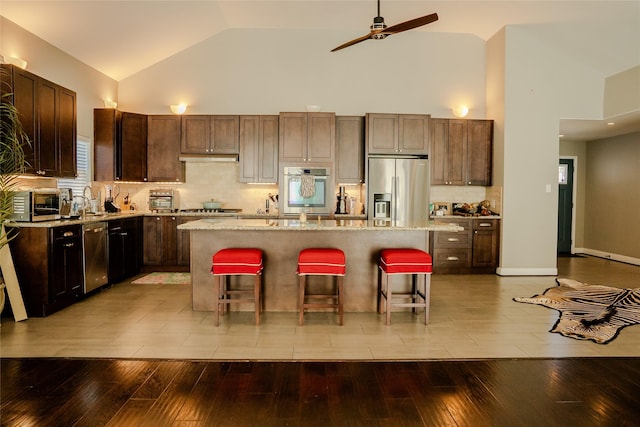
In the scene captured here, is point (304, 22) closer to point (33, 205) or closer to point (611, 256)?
point (33, 205)

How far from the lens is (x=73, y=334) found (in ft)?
11.2

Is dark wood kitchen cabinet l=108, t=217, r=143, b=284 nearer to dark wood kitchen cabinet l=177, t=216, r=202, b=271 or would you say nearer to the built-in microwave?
dark wood kitchen cabinet l=177, t=216, r=202, b=271

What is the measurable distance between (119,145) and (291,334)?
443 cm

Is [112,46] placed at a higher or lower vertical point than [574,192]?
higher

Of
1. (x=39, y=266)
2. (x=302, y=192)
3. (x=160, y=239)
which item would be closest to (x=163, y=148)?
(x=160, y=239)

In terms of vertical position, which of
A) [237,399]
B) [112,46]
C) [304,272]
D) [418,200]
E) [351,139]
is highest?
[112,46]

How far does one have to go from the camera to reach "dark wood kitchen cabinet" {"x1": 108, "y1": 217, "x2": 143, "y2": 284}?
5215 millimetres

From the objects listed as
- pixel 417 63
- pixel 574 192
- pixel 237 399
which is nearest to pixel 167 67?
pixel 417 63

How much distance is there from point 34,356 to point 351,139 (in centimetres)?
489

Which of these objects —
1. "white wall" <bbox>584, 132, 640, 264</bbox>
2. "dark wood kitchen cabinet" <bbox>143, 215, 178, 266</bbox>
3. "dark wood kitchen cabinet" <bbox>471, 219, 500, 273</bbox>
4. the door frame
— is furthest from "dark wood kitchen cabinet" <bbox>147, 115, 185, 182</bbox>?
"white wall" <bbox>584, 132, 640, 264</bbox>

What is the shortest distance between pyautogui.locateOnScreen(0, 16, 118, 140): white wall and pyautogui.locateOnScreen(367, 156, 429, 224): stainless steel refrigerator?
14.4ft

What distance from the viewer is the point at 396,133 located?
6.19 m

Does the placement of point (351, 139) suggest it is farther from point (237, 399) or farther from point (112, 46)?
point (237, 399)

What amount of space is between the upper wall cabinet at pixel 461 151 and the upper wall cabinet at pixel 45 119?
5.30 metres
